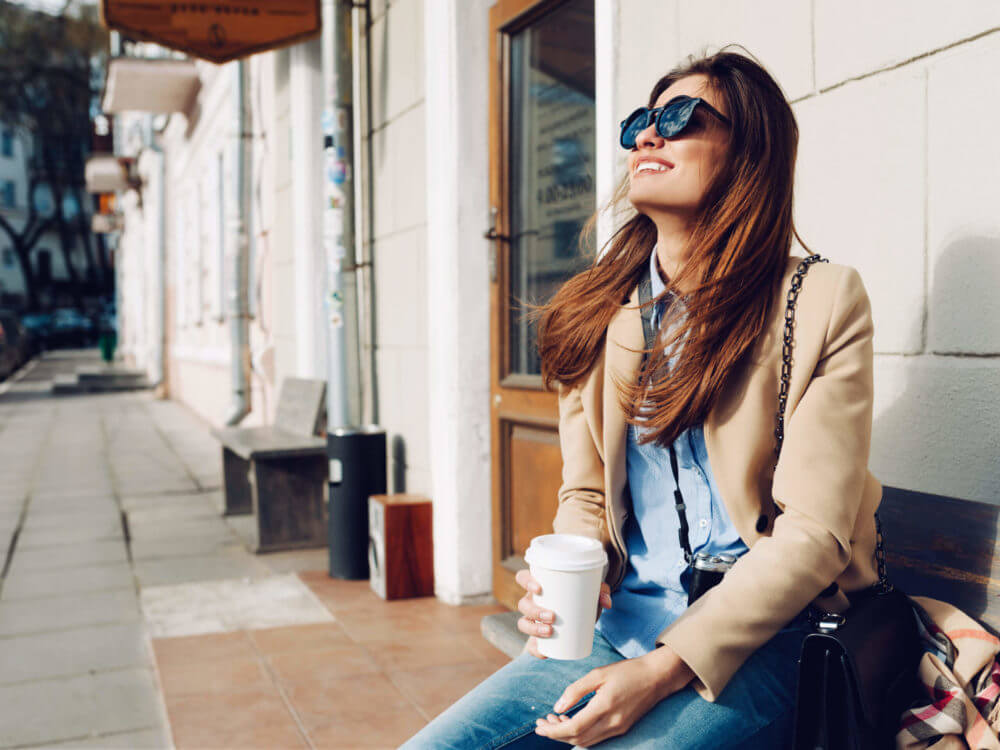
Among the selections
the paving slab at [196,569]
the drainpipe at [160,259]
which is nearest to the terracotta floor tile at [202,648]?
the paving slab at [196,569]

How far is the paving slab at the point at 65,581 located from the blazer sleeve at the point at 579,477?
12.4ft

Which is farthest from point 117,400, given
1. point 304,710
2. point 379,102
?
point 304,710

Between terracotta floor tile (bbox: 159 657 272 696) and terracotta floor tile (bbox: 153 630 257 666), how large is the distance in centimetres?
5

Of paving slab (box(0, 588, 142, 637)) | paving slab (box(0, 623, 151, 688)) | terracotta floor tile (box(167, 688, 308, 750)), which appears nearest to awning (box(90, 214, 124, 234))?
paving slab (box(0, 588, 142, 637))

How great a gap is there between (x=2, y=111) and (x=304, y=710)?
50049 millimetres

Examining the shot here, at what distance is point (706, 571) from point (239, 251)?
794 cm

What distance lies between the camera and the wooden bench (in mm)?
5484

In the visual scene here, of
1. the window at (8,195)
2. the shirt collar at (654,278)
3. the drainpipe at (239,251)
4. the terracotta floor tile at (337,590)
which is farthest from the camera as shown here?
the window at (8,195)

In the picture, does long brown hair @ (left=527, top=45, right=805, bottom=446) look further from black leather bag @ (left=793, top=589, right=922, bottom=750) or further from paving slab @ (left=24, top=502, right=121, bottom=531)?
paving slab @ (left=24, top=502, right=121, bottom=531)

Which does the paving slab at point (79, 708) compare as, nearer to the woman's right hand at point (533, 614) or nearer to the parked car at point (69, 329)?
the woman's right hand at point (533, 614)

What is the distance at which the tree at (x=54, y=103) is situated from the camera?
4103 cm

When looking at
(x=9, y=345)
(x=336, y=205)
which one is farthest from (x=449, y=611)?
(x=9, y=345)

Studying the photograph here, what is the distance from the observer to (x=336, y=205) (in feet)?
17.2

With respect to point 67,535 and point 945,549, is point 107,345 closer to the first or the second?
point 67,535
